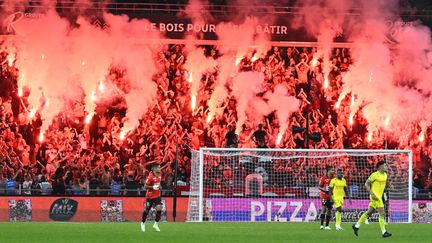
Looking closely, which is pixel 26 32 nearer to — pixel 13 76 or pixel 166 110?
pixel 13 76

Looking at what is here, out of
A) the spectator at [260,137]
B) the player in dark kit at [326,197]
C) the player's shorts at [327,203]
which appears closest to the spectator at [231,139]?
the spectator at [260,137]

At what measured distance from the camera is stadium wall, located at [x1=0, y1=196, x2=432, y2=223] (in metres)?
34.4

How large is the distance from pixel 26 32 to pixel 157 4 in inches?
201

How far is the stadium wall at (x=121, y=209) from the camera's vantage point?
113 feet

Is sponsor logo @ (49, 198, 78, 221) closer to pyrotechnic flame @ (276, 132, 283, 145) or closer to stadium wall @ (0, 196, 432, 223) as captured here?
stadium wall @ (0, 196, 432, 223)

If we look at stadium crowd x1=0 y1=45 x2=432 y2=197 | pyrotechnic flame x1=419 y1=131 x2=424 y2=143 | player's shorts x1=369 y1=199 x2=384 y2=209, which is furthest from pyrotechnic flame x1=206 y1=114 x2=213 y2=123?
player's shorts x1=369 y1=199 x2=384 y2=209

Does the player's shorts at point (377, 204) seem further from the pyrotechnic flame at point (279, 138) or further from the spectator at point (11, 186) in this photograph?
the pyrotechnic flame at point (279, 138)

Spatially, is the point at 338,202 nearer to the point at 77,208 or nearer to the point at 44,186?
the point at 77,208

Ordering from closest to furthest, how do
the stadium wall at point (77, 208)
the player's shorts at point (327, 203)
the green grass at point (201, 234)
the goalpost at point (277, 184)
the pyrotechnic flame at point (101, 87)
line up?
the green grass at point (201, 234) → the player's shorts at point (327, 203) → the stadium wall at point (77, 208) → the goalpost at point (277, 184) → the pyrotechnic flame at point (101, 87)

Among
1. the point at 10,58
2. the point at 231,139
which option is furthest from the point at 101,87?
the point at 231,139

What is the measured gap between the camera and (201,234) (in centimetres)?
2525

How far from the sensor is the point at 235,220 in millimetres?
35000

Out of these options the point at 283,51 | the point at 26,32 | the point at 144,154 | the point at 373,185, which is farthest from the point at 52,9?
the point at 373,185

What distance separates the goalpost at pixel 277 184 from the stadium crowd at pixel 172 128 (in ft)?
0.86
